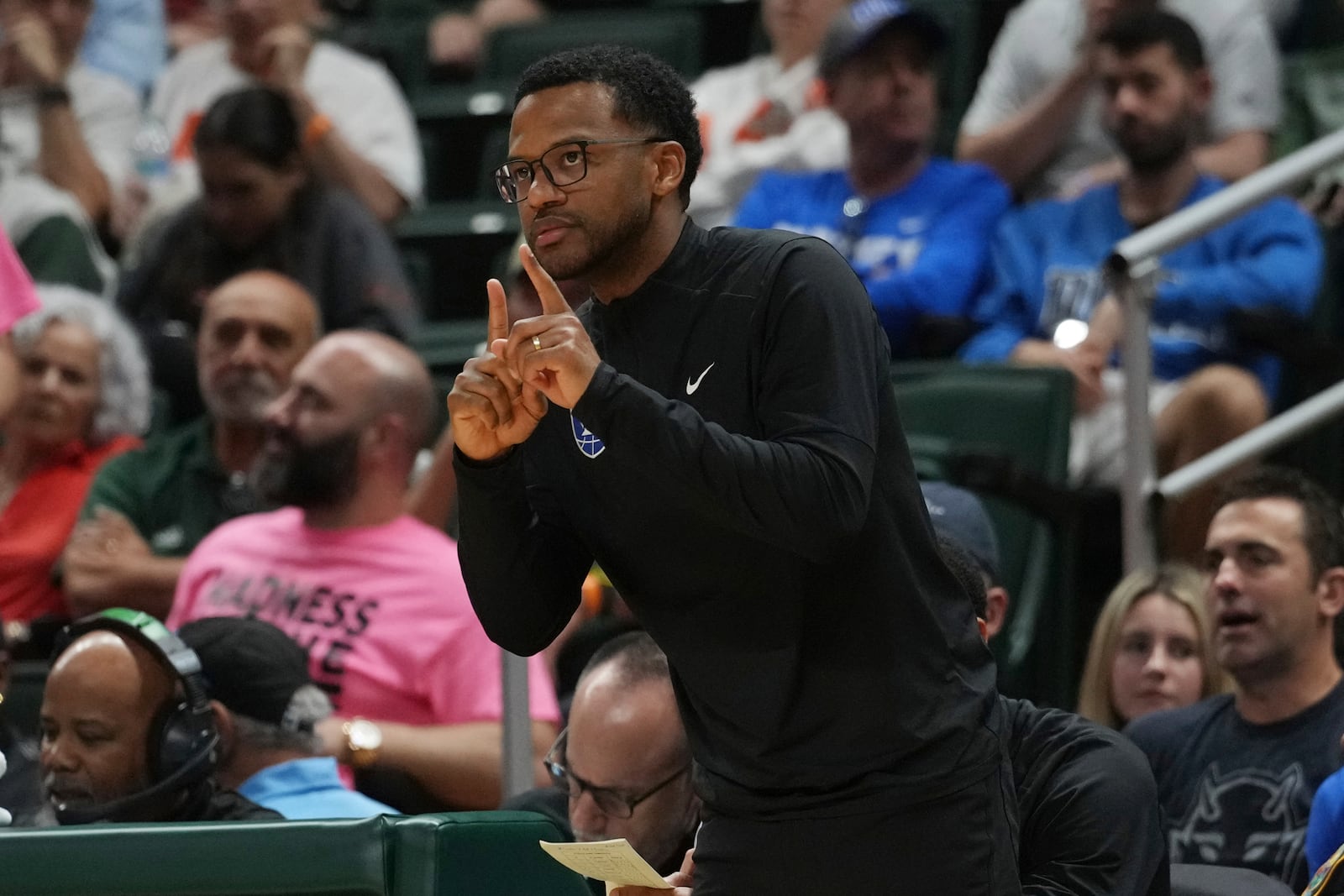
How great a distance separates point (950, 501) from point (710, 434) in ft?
5.83

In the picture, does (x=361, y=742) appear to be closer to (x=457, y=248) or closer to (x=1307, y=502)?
(x=1307, y=502)

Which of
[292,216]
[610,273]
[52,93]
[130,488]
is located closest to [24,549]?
[130,488]

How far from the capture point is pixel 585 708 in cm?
276

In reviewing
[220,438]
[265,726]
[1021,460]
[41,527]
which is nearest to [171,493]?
[220,438]

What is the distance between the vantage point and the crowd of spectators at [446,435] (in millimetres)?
2961

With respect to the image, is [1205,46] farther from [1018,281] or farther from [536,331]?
[536,331]

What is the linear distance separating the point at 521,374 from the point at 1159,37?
3372mm

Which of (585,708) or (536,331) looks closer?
(536,331)

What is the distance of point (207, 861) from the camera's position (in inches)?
68.8

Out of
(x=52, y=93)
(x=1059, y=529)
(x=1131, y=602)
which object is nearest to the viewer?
(x=1131, y=602)

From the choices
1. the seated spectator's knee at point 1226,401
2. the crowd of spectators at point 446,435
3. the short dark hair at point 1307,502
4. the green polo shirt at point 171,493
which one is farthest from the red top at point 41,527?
the short dark hair at point 1307,502

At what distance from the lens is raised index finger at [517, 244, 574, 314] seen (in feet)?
6.14

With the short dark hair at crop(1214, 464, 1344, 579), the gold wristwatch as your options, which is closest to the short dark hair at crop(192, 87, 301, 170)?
the gold wristwatch

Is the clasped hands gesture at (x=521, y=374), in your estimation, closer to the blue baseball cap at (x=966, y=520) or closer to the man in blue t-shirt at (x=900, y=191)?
the blue baseball cap at (x=966, y=520)
